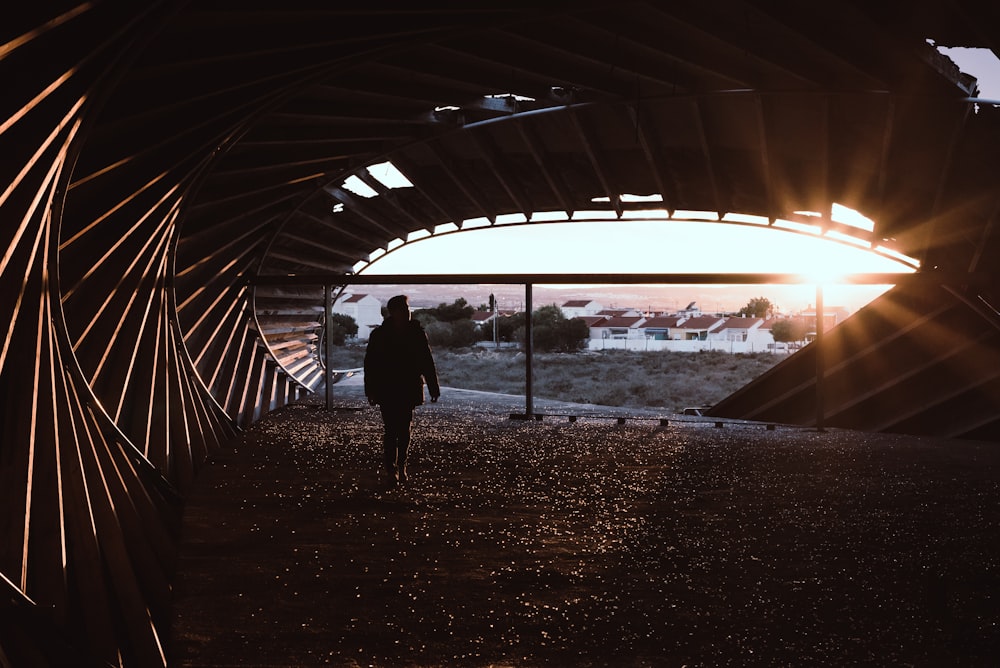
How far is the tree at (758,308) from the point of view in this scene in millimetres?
50312

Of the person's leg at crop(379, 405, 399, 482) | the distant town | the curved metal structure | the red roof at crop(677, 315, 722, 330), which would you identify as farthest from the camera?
the red roof at crop(677, 315, 722, 330)

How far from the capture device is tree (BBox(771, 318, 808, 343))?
44.8 meters

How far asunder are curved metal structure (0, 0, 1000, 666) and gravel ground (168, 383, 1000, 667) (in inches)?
19.7

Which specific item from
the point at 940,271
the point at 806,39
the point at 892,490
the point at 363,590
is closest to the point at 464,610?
the point at 363,590

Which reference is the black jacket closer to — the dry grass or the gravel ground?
the gravel ground

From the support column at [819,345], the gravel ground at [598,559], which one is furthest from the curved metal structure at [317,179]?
the support column at [819,345]

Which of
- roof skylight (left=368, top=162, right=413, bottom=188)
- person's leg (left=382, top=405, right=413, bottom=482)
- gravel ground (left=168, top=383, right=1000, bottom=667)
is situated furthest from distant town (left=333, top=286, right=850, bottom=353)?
person's leg (left=382, top=405, right=413, bottom=482)

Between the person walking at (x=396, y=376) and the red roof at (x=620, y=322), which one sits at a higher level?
the red roof at (x=620, y=322)

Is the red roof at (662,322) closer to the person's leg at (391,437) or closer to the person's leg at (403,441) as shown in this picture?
the person's leg at (403,441)

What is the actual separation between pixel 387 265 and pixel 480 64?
1128cm

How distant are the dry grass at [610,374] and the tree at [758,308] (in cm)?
884

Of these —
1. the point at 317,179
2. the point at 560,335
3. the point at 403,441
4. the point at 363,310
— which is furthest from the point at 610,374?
the point at 403,441

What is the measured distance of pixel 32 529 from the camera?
12.4ft

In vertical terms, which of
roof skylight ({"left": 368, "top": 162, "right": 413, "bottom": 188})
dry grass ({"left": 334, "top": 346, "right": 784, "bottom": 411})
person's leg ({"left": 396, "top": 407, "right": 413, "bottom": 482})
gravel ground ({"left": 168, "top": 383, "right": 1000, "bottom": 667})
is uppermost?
roof skylight ({"left": 368, "top": 162, "right": 413, "bottom": 188})
